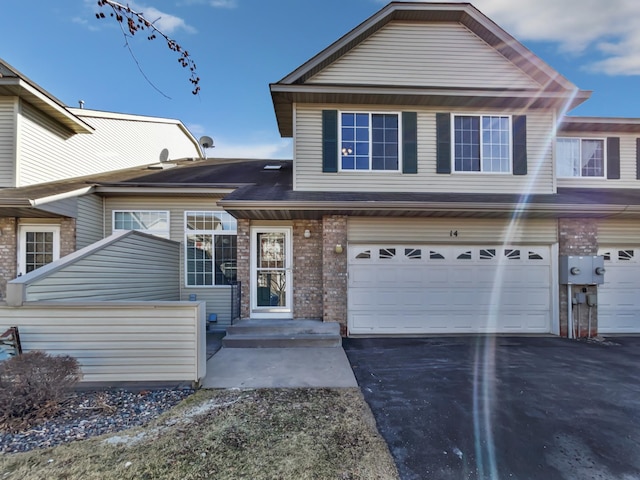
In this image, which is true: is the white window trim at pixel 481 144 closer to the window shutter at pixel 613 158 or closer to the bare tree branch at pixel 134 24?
the window shutter at pixel 613 158

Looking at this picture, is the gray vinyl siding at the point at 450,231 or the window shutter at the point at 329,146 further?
the window shutter at the point at 329,146

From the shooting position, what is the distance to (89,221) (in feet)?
26.1

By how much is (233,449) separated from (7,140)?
9.02m

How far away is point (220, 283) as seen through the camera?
8.59 metres

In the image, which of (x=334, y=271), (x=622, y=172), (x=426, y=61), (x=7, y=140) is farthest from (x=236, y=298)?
(x=622, y=172)

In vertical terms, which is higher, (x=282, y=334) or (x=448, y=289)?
(x=448, y=289)

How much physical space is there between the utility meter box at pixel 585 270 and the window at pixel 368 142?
4.43m

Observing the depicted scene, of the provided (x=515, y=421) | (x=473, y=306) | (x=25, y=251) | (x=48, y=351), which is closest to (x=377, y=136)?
(x=473, y=306)

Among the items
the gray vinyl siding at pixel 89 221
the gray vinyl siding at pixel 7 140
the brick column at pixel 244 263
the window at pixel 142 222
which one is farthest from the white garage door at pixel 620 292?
the gray vinyl siding at pixel 7 140

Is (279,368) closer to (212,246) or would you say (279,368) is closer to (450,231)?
(212,246)

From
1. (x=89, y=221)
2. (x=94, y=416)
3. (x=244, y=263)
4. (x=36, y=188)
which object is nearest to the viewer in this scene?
(x=94, y=416)

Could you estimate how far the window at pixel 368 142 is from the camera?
7664 mm

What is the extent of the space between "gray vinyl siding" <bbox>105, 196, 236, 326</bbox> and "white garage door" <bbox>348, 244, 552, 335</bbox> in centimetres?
343

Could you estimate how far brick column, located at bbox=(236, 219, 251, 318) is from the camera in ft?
Result: 24.4
